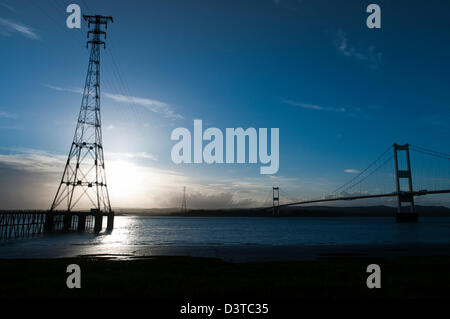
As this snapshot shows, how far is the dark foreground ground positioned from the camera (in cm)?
923

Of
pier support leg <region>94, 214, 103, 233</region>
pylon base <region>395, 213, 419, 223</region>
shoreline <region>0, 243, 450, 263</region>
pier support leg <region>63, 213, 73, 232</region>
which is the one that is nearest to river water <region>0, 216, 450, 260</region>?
shoreline <region>0, 243, 450, 263</region>

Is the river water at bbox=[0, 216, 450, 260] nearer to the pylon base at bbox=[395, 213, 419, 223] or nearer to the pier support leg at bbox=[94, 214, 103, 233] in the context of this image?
the pier support leg at bbox=[94, 214, 103, 233]

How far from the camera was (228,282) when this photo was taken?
1133cm

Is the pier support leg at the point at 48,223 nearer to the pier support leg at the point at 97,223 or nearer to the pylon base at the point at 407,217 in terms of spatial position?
the pier support leg at the point at 97,223

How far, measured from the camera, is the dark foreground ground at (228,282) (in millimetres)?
9234

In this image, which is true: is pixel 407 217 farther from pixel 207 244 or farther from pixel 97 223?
pixel 97 223

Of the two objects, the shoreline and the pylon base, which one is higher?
the shoreline

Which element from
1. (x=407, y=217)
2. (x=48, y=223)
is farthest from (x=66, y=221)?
(x=407, y=217)

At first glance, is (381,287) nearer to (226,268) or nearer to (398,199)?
(226,268)

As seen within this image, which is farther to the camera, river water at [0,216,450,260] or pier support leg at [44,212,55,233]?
pier support leg at [44,212,55,233]

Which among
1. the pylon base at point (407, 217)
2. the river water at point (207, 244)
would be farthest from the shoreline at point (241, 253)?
the pylon base at point (407, 217)

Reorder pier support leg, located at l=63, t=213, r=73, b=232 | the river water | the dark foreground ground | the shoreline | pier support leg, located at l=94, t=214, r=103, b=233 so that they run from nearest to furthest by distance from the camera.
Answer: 1. the dark foreground ground
2. the shoreline
3. the river water
4. pier support leg, located at l=94, t=214, r=103, b=233
5. pier support leg, located at l=63, t=213, r=73, b=232
